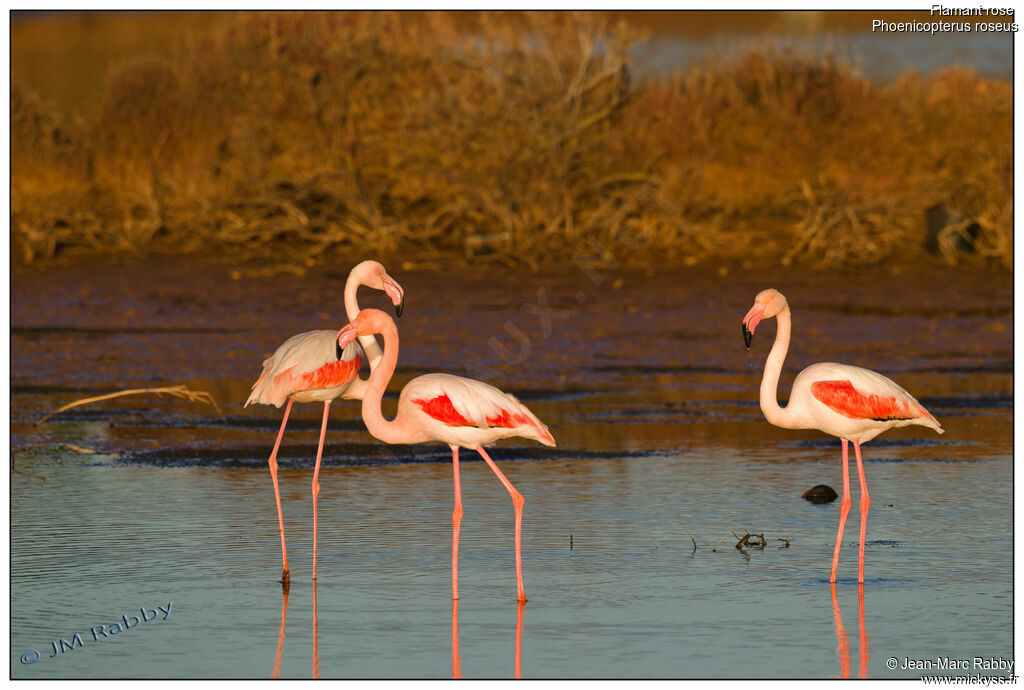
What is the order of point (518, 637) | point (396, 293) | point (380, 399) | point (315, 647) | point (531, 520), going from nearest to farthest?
point (315, 647) < point (518, 637) < point (380, 399) < point (396, 293) < point (531, 520)

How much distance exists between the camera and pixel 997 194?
19922mm

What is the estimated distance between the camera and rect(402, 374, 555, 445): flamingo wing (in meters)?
7.14

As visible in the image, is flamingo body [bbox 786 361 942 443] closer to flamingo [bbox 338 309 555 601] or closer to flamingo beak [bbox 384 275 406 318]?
flamingo [bbox 338 309 555 601]

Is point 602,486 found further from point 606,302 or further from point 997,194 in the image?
point 997,194

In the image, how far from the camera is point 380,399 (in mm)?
7270

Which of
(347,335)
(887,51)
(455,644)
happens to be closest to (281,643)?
(455,644)

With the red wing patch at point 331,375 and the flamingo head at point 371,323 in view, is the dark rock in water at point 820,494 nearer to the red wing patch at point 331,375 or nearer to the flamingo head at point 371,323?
the red wing patch at point 331,375

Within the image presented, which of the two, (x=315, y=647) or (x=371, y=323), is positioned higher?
(x=371, y=323)

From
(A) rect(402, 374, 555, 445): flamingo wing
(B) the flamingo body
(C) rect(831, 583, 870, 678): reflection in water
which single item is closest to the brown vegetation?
(B) the flamingo body

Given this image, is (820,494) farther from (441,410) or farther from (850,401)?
(441,410)

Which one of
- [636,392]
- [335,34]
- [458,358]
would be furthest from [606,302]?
[335,34]

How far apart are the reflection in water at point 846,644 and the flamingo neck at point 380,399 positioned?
184 cm

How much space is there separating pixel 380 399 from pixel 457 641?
139 centimetres

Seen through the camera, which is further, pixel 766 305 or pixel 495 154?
pixel 495 154
